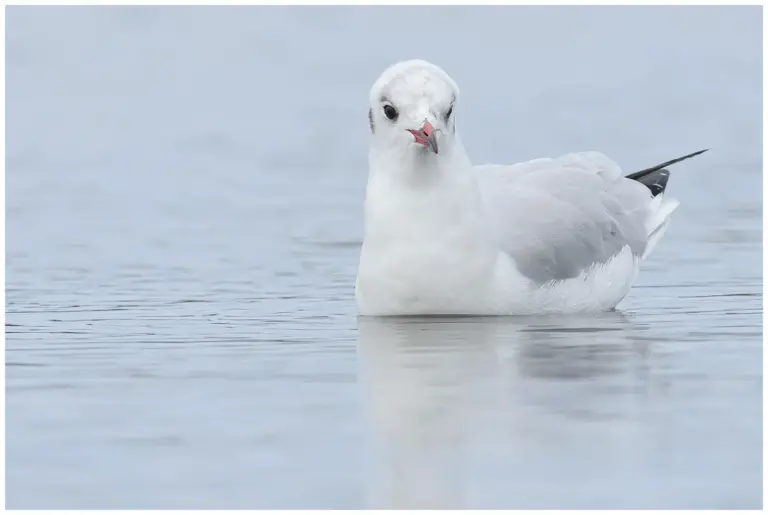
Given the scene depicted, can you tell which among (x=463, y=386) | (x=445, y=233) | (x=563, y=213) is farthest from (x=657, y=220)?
(x=463, y=386)

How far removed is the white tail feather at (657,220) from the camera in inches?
518

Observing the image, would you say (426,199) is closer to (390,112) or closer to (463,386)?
(390,112)

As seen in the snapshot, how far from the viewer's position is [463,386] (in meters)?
9.16

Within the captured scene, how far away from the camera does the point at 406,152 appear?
11.2 m

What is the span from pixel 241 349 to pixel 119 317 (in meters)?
1.39

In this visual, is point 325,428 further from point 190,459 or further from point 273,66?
point 273,66

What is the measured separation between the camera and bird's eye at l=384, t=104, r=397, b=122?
11055mm

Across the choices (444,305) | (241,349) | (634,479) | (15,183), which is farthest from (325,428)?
(15,183)

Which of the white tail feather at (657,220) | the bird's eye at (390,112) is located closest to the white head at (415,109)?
the bird's eye at (390,112)

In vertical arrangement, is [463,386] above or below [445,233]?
below

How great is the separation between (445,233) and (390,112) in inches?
28.9

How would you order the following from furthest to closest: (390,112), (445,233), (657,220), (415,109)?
(657,220) → (445,233) → (390,112) → (415,109)

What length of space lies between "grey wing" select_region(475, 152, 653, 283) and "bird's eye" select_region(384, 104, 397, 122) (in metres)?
0.86

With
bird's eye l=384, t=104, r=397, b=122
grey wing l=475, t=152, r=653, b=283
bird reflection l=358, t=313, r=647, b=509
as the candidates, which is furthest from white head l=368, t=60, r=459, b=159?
bird reflection l=358, t=313, r=647, b=509
